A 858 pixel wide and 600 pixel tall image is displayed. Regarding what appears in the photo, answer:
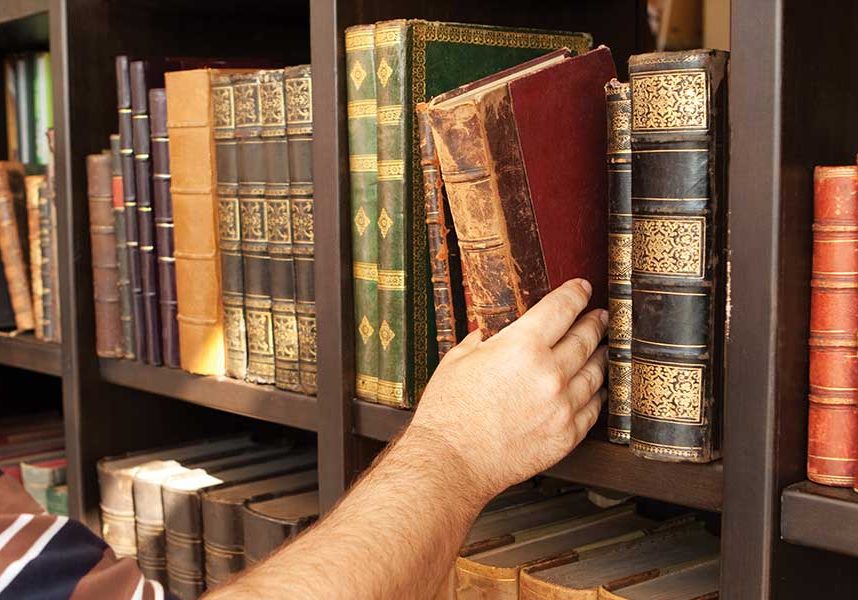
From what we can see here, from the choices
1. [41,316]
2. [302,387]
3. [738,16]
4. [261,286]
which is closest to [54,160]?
[41,316]

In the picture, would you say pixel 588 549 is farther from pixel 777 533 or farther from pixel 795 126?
pixel 795 126

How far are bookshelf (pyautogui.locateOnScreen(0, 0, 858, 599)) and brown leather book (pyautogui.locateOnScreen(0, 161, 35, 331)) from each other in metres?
0.06

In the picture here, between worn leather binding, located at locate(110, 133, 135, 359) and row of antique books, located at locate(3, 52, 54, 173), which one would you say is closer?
worn leather binding, located at locate(110, 133, 135, 359)

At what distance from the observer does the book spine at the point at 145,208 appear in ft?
4.70

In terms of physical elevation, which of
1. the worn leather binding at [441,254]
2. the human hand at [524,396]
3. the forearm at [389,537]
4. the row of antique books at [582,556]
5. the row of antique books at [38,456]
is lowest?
the row of antique books at [38,456]

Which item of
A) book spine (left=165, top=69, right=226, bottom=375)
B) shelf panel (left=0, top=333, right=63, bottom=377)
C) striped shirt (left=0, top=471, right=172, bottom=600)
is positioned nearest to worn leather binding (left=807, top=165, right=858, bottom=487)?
striped shirt (left=0, top=471, right=172, bottom=600)

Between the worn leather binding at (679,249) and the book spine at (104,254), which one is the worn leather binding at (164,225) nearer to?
the book spine at (104,254)

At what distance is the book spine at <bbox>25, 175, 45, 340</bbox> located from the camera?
1.72 metres

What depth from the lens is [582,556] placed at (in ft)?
3.63

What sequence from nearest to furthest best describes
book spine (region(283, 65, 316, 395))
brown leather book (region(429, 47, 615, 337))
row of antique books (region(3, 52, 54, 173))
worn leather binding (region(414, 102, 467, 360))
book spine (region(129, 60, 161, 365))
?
brown leather book (region(429, 47, 615, 337)) < worn leather binding (region(414, 102, 467, 360)) < book spine (region(283, 65, 316, 395)) < book spine (region(129, 60, 161, 365)) < row of antique books (region(3, 52, 54, 173))

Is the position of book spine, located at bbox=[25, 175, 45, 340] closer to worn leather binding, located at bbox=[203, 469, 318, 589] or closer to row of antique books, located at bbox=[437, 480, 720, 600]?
worn leather binding, located at bbox=[203, 469, 318, 589]

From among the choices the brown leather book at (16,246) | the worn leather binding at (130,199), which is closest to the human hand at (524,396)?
the worn leather binding at (130,199)

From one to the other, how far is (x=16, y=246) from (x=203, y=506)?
23.5 inches

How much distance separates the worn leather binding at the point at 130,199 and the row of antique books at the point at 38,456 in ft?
1.07
